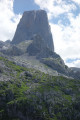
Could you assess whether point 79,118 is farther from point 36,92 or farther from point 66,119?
point 36,92

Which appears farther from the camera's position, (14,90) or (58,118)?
(14,90)

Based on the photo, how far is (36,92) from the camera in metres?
200

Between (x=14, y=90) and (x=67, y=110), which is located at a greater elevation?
(x=14, y=90)

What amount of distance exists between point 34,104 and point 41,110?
8.39 meters

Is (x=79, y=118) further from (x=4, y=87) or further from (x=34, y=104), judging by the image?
(x=4, y=87)

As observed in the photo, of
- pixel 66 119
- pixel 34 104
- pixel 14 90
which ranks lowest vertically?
pixel 66 119

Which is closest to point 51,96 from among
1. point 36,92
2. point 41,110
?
point 36,92

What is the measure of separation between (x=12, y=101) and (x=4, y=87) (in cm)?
2652

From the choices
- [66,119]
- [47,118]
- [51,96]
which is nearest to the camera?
[47,118]

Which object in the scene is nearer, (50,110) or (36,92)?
(50,110)

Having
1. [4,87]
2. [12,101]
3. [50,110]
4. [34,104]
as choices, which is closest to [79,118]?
[50,110]

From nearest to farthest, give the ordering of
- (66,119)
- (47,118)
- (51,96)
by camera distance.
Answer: (47,118) → (66,119) → (51,96)

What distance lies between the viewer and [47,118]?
16375 cm

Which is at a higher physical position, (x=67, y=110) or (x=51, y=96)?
(x=51, y=96)
